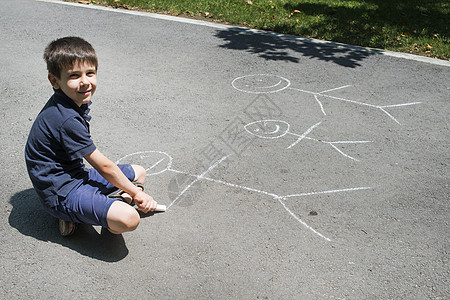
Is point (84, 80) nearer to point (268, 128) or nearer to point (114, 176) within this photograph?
point (114, 176)

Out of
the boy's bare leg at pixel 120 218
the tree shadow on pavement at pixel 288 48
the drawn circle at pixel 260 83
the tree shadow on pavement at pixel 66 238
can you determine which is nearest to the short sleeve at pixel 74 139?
the boy's bare leg at pixel 120 218

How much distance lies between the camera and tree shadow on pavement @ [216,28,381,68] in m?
6.06

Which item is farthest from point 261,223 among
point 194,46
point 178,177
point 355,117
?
point 194,46

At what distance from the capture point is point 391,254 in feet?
9.20

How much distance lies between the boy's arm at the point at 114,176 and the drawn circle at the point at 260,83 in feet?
8.57

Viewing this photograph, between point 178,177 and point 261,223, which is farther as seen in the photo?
point 178,177

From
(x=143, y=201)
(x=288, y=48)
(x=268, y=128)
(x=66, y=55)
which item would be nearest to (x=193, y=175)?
(x=143, y=201)

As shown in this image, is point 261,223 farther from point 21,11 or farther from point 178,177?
point 21,11

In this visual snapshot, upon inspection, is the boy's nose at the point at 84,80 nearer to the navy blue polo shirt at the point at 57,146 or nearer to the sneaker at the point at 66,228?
the navy blue polo shirt at the point at 57,146

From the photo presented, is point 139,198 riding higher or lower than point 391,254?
higher

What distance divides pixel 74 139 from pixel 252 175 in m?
1.52

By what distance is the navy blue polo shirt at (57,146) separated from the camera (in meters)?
2.64

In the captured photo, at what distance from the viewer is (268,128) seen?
436 cm

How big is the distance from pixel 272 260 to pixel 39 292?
139 cm
